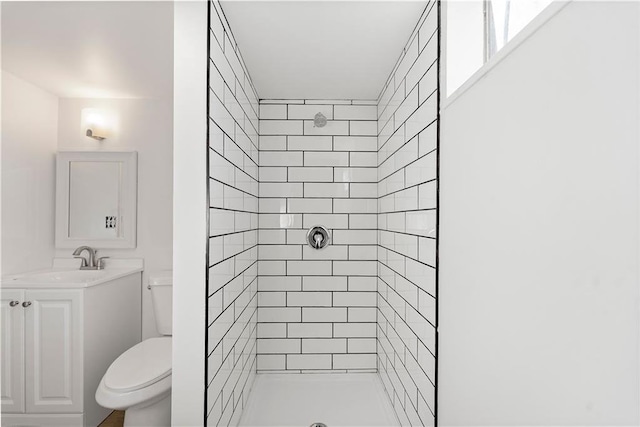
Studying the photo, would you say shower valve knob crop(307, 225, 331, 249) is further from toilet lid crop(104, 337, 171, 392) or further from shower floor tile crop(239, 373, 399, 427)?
toilet lid crop(104, 337, 171, 392)

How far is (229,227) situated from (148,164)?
A: 164cm

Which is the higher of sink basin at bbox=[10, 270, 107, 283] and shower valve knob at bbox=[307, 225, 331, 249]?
shower valve knob at bbox=[307, 225, 331, 249]

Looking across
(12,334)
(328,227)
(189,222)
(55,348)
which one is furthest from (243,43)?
(12,334)

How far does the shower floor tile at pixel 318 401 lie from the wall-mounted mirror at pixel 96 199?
1549 mm

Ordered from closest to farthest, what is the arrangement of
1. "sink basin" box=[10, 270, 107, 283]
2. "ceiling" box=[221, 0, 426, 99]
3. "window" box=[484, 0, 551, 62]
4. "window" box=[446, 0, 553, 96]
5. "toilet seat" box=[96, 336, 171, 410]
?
1. "window" box=[484, 0, 551, 62]
2. "window" box=[446, 0, 553, 96]
3. "ceiling" box=[221, 0, 426, 99]
4. "toilet seat" box=[96, 336, 171, 410]
5. "sink basin" box=[10, 270, 107, 283]

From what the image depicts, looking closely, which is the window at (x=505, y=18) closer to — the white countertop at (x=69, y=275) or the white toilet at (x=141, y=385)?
the white toilet at (x=141, y=385)

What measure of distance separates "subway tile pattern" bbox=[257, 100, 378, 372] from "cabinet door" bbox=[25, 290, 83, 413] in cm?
113

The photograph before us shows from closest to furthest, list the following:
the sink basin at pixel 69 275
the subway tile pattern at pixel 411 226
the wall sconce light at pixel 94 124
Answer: the subway tile pattern at pixel 411 226 < the sink basin at pixel 69 275 < the wall sconce light at pixel 94 124

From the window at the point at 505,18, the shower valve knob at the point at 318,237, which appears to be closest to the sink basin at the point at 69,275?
the shower valve knob at the point at 318,237

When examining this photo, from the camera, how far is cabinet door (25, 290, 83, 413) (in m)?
2.51

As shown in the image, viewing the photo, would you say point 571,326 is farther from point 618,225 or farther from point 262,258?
point 262,258

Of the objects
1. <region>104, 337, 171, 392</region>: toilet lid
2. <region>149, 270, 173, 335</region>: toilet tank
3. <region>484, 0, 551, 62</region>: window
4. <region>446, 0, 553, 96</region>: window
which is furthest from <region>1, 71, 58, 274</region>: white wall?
<region>484, 0, 551, 62</region>: window

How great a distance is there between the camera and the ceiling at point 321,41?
173 cm

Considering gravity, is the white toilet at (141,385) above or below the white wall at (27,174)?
below
